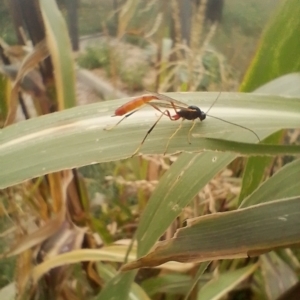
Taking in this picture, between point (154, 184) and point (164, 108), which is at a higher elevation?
point (164, 108)

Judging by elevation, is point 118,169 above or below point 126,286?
below

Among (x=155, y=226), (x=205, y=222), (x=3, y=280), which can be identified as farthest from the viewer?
(x=3, y=280)

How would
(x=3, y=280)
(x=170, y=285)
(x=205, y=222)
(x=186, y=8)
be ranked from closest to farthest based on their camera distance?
(x=205, y=222) < (x=170, y=285) < (x=3, y=280) < (x=186, y=8)

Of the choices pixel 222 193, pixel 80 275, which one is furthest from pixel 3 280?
pixel 222 193

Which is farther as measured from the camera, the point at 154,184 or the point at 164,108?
the point at 154,184

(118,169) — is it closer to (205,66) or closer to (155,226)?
(205,66)

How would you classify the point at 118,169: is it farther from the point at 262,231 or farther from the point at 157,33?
the point at 262,231

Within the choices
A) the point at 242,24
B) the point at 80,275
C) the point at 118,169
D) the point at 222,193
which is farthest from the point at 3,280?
the point at 242,24

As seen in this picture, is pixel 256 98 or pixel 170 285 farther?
pixel 170 285

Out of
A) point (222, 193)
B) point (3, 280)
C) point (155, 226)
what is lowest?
point (3, 280)
